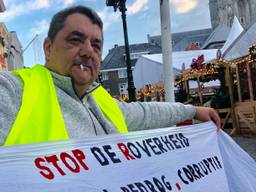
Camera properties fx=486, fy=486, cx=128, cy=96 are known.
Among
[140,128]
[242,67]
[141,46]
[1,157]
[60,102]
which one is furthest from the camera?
[141,46]

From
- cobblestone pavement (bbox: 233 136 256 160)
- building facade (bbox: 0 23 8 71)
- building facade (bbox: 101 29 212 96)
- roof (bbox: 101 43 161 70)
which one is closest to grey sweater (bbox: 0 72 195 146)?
cobblestone pavement (bbox: 233 136 256 160)

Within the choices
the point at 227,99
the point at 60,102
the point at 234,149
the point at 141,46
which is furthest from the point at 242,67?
the point at 141,46

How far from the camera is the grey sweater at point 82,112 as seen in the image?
6.52ft

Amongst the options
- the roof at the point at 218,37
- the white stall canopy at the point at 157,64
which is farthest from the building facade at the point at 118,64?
the white stall canopy at the point at 157,64

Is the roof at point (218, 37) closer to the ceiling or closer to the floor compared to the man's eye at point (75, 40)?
closer to the ceiling

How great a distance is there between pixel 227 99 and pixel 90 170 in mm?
14927

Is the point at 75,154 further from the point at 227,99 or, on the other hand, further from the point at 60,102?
the point at 227,99

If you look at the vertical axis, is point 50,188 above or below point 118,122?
below

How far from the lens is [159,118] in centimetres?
298

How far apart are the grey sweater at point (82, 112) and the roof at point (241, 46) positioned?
12.2 m

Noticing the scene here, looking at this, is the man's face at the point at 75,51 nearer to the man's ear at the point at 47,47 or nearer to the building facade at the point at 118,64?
the man's ear at the point at 47,47

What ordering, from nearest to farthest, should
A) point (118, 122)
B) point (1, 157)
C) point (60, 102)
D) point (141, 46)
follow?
point (1, 157)
point (60, 102)
point (118, 122)
point (141, 46)

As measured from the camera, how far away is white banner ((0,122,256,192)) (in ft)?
6.16

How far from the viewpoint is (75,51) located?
2.32m
